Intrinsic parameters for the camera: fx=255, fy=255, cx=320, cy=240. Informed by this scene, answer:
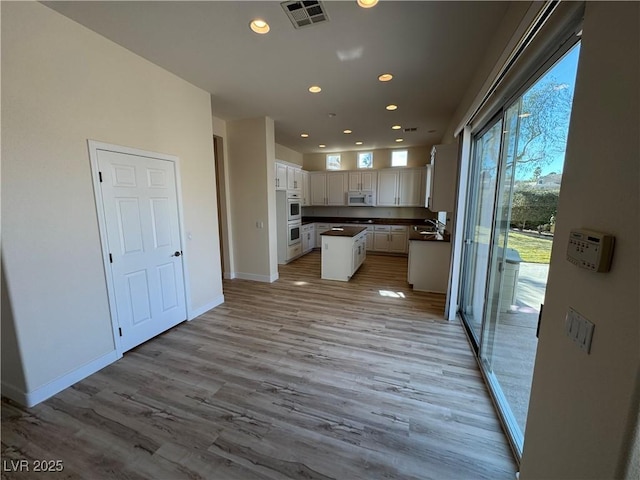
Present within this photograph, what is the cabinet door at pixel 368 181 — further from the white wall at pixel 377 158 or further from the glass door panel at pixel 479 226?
the glass door panel at pixel 479 226

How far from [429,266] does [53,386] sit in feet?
15.3

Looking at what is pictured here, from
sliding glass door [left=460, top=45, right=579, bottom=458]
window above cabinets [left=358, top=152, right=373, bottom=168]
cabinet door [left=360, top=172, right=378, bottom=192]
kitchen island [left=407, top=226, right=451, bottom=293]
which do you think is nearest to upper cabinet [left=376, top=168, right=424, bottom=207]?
cabinet door [left=360, top=172, right=378, bottom=192]

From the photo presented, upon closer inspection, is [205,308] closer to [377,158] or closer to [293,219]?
[293,219]

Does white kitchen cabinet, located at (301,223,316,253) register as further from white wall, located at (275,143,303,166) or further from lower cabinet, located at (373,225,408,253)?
white wall, located at (275,143,303,166)

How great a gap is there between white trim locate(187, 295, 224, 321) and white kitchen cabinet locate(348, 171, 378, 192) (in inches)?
194

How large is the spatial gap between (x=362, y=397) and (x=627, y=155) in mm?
2064

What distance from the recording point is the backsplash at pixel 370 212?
742 cm

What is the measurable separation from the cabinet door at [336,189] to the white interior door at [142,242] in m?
5.10

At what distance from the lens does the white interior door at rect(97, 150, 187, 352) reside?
2.46 meters

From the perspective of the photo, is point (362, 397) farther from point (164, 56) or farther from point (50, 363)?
point (164, 56)

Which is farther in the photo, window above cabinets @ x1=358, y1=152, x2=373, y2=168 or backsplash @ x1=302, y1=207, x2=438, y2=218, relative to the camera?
window above cabinets @ x1=358, y1=152, x2=373, y2=168

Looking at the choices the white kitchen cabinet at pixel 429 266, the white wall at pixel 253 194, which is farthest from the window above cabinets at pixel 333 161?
the white kitchen cabinet at pixel 429 266

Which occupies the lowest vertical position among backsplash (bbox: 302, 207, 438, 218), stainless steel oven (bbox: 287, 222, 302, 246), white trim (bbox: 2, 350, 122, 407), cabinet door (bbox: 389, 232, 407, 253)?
white trim (bbox: 2, 350, 122, 407)

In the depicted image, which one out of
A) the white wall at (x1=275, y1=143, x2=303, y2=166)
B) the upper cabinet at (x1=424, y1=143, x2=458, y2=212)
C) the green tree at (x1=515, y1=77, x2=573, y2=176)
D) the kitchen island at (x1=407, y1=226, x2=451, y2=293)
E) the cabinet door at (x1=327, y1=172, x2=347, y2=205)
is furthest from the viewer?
the cabinet door at (x1=327, y1=172, x2=347, y2=205)
